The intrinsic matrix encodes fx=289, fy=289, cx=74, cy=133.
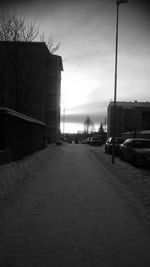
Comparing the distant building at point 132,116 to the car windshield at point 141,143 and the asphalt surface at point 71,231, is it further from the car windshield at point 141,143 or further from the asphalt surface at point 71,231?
the asphalt surface at point 71,231

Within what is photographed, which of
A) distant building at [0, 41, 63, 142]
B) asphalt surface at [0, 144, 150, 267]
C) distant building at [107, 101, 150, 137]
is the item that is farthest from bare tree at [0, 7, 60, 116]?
distant building at [107, 101, 150, 137]

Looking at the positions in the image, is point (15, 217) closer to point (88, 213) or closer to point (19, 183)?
point (88, 213)

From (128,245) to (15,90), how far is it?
957 inches

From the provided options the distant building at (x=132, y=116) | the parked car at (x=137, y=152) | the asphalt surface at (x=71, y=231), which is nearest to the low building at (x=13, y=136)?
the asphalt surface at (x=71, y=231)

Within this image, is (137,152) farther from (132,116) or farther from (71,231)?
(132,116)

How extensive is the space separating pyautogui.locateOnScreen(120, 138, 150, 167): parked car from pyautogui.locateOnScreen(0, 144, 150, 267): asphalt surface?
7.23 m

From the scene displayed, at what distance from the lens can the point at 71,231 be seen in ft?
16.7

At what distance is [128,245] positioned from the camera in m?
4.48

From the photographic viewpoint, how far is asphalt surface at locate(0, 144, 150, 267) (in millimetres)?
4004

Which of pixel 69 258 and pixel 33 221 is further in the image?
pixel 33 221

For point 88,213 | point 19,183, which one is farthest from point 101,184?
point 88,213

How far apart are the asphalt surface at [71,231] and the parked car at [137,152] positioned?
7.23m

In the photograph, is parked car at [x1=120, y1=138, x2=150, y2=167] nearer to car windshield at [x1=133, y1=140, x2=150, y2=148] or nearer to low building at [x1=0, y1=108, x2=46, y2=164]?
car windshield at [x1=133, y1=140, x2=150, y2=148]

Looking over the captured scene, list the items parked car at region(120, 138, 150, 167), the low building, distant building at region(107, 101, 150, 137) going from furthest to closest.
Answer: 1. distant building at region(107, 101, 150, 137)
2. parked car at region(120, 138, 150, 167)
3. the low building
